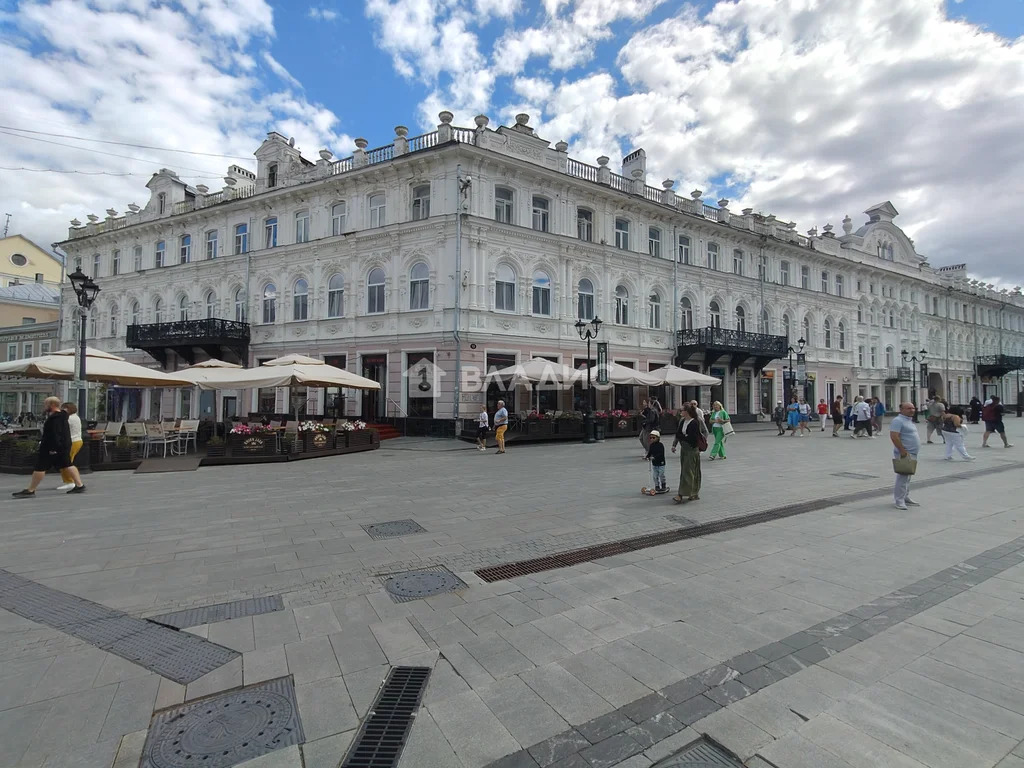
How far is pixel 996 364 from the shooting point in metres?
52.3

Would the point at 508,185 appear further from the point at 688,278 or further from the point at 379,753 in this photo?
the point at 379,753

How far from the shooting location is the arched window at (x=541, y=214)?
80.3ft

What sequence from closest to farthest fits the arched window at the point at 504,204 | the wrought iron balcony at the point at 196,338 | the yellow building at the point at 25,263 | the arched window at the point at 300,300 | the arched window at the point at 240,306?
the arched window at the point at 504,204 → the arched window at the point at 300,300 → the wrought iron balcony at the point at 196,338 → the arched window at the point at 240,306 → the yellow building at the point at 25,263

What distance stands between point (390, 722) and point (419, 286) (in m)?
21.6

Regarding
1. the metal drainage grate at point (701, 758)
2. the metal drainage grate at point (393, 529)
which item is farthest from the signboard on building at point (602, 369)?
the metal drainage grate at point (701, 758)

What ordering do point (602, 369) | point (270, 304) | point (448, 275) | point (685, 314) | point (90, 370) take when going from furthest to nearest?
point (685, 314)
point (270, 304)
point (448, 275)
point (602, 369)
point (90, 370)

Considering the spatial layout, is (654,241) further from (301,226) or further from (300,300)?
(300,300)

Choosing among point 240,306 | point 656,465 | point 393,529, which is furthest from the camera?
point 240,306

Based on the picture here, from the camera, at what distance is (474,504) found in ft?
28.0

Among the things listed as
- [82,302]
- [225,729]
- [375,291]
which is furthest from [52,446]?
[375,291]

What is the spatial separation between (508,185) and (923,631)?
2283cm

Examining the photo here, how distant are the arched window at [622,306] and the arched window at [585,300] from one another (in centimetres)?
182

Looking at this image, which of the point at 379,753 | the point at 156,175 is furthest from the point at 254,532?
the point at 156,175

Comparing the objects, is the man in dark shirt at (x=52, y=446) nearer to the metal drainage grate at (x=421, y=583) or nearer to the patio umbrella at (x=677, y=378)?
the metal drainage grate at (x=421, y=583)
